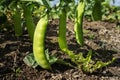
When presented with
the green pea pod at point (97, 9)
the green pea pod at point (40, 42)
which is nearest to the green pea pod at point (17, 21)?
the green pea pod at point (40, 42)

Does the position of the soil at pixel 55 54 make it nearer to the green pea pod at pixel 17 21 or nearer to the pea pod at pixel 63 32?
the green pea pod at pixel 17 21

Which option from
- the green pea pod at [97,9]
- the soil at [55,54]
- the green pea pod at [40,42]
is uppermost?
the green pea pod at [97,9]

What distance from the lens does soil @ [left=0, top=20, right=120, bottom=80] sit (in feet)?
13.1

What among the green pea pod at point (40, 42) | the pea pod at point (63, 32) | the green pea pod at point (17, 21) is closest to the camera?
the green pea pod at point (40, 42)

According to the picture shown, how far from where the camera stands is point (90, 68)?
4145mm

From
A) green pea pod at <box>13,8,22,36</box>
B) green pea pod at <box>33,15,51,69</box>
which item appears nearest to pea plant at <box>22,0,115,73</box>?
green pea pod at <box>33,15,51,69</box>

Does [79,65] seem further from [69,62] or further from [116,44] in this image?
[116,44]

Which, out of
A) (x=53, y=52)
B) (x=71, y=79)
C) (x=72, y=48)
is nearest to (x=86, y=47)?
(x=72, y=48)

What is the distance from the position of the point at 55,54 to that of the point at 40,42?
2.25ft

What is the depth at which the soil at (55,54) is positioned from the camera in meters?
4.01

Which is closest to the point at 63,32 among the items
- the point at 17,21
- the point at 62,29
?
the point at 62,29

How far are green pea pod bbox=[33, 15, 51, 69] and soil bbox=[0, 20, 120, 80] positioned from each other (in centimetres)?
20

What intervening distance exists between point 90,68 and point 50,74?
49cm

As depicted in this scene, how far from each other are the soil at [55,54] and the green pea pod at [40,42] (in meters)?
0.20
